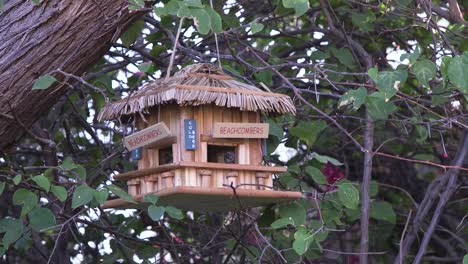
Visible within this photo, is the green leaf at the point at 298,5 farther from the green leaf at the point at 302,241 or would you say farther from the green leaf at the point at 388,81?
the green leaf at the point at 302,241

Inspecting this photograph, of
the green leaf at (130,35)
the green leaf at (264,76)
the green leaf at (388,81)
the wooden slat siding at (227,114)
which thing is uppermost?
the green leaf at (130,35)

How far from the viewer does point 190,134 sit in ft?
8.86

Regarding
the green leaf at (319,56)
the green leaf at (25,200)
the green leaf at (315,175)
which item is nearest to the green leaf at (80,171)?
the green leaf at (25,200)

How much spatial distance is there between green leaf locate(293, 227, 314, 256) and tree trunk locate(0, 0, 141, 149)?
782mm

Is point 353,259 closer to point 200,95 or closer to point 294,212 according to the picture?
point 294,212

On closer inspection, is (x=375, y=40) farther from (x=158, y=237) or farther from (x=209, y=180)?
(x=209, y=180)

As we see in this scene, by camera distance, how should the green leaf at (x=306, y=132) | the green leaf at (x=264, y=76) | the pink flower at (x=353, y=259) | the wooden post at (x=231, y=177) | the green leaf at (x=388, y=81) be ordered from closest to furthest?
the wooden post at (x=231, y=177), the green leaf at (x=388, y=81), the green leaf at (x=306, y=132), the green leaf at (x=264, y=76), the pink flower at (x=353, y=259)

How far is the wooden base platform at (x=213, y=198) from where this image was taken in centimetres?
261

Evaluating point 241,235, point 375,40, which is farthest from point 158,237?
point 375,40

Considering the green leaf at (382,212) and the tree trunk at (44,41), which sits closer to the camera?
the tree trunk at (44,41)

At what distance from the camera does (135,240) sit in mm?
3441

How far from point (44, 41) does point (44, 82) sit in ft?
0.59

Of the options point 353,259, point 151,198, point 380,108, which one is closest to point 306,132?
point 380,108

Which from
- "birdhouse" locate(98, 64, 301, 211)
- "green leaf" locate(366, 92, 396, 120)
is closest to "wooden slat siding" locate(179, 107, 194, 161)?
"birdhouse" locate(98, 64, 301, 211)
